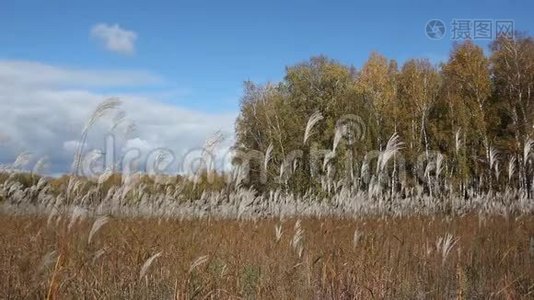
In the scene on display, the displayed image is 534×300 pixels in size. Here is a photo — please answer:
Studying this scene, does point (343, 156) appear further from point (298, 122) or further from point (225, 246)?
point (225, 246)

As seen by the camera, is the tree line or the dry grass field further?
the tree line

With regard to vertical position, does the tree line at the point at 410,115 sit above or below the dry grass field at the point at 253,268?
above

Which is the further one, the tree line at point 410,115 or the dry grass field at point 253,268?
the tree line at point 410,115

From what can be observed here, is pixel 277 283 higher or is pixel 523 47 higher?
pixel 523 47

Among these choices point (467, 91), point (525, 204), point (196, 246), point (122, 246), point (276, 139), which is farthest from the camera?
point (276, 139)

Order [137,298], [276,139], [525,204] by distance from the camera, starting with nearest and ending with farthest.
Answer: [137,298]
[525,204]
[276,139]

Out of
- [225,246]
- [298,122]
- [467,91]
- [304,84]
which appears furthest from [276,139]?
[225,246]

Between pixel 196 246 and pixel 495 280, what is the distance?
2.77 m

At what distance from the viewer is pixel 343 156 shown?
78.8ft

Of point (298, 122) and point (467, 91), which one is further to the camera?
point (298, 122)

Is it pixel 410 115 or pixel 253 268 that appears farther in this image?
pixel 410 115

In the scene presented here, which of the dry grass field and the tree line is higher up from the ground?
the tree line

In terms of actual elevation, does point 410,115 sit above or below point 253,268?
above

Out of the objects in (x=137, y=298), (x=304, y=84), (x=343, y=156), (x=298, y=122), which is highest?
(x=304, y=84)
